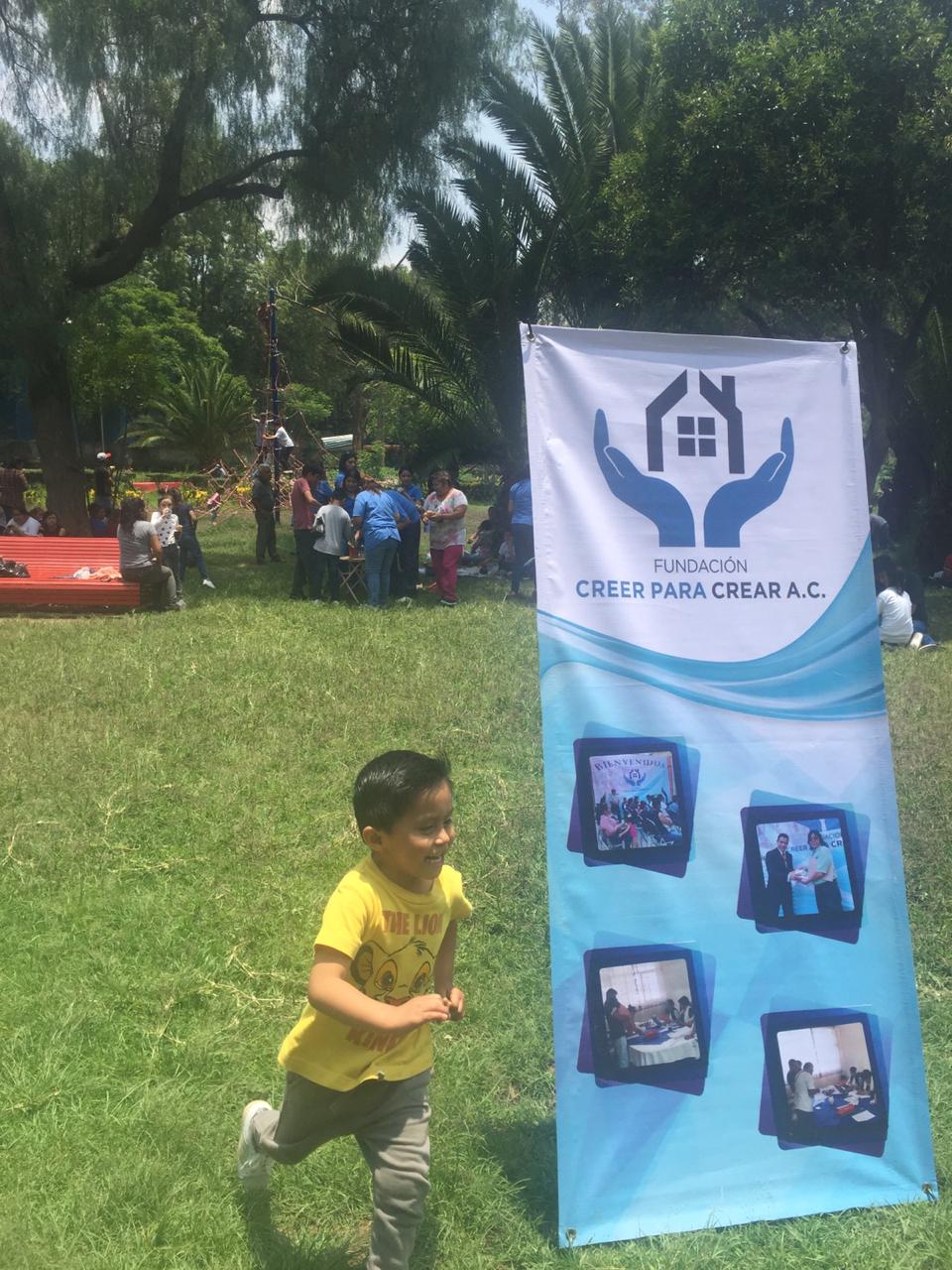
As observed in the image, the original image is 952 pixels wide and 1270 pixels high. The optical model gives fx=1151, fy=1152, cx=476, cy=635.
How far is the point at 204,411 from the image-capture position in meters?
35.5

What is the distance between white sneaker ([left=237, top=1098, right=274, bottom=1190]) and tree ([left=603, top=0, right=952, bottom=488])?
44.8ft

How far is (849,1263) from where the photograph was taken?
291 centimetres

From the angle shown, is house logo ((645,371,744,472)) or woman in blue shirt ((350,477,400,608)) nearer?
house logo ((645,371,744,472))

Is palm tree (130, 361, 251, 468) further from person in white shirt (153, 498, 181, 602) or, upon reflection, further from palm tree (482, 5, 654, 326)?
person in white shirt (153, 498, 181, 602)

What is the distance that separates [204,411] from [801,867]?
113 ft

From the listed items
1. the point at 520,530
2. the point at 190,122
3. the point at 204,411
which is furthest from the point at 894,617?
the point at 204,411

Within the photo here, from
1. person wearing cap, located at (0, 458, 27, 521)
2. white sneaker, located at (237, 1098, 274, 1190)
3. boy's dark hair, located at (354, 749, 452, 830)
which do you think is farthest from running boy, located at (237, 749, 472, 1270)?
person wearing cap, located at (0, 458, 27, 521)

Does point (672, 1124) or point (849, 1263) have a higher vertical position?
point (672, 1124)

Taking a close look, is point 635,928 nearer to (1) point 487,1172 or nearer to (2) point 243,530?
(1) point 487,1172

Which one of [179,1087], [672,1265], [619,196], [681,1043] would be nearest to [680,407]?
[681,1043]

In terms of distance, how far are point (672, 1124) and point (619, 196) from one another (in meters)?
14.8

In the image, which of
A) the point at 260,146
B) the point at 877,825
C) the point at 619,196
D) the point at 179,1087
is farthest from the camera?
the point at 260,146

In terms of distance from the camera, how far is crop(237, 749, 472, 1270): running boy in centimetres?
255

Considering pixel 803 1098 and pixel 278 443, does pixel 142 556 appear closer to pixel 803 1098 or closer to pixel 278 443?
pixel 803 1098
